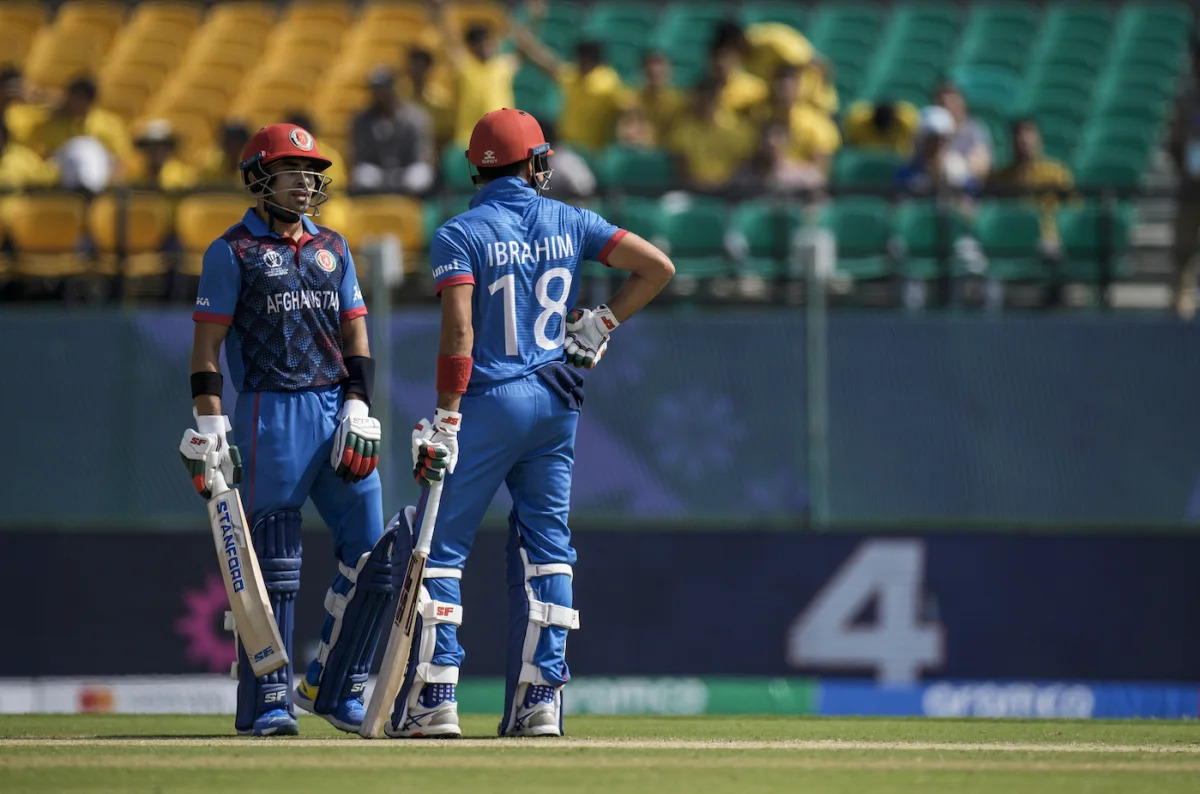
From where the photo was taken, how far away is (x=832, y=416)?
10594 mm

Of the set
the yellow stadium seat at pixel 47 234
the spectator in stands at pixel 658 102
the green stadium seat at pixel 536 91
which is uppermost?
the green stadium seat at pixel 536 91

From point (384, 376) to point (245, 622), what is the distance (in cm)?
375

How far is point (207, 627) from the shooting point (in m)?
10.6

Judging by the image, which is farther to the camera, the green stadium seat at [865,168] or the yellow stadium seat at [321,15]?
the yellow stadium seat at [321,15]

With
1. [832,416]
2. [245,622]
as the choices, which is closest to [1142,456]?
[832,416]

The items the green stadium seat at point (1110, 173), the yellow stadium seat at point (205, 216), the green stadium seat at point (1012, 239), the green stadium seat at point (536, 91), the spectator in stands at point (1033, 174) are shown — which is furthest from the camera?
the green stadium seat at point (536, 91)

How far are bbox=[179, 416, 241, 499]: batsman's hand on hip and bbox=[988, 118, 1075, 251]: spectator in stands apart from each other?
6.24 meters

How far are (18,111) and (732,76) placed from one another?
18.8ft

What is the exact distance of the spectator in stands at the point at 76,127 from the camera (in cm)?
1416

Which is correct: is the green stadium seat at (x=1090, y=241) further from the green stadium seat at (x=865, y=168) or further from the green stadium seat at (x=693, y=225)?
the green stadium seat at (x=693, y=225)

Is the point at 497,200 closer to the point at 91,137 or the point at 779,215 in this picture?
the point at 779,215

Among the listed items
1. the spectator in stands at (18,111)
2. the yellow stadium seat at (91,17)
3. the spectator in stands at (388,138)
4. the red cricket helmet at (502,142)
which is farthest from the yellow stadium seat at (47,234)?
the yellow stadium seat at (91,17)

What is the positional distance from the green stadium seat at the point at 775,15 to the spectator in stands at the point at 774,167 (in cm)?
489

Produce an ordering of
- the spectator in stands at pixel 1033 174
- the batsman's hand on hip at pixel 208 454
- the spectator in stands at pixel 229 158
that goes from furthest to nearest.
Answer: the spectator in stands at pixel 229 158 → the spectator in stands at pixel 1033 174 → the batsman's hand on hip at pixel 208 454
